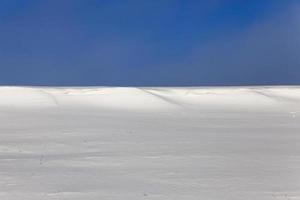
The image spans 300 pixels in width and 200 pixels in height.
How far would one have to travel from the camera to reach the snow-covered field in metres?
2.44

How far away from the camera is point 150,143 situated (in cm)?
345

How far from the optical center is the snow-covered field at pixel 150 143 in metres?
2.44

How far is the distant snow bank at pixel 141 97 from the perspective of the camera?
5008 mm

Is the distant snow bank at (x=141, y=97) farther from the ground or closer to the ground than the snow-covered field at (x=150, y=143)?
farther from the ground

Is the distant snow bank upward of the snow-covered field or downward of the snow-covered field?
upward

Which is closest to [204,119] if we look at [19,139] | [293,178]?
[19,139]

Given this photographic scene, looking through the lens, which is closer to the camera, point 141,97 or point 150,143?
point 150,143

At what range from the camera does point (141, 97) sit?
514 cm

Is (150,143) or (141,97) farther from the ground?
(141,97)

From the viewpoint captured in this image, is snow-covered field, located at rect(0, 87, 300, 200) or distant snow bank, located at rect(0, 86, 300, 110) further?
distant snow bank, located at rect(0, 86, 300, 110)

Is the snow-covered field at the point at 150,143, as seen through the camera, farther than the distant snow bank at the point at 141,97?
No

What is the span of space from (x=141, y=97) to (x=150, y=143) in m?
1.72

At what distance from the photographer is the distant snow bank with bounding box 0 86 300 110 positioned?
501 cm

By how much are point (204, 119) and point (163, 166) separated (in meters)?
1.77
